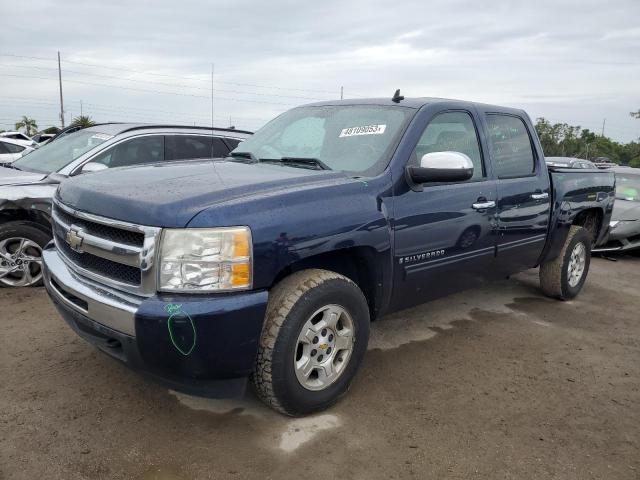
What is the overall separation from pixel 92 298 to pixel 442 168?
81.7 inches

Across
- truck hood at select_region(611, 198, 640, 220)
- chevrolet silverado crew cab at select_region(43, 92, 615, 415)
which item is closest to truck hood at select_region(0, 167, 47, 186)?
chevrolet silverado crew cab at select_region(43, 92, 615, 415)

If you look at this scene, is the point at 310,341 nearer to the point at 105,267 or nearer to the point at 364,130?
the point at 105,267

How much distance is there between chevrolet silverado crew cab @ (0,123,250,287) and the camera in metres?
4.89

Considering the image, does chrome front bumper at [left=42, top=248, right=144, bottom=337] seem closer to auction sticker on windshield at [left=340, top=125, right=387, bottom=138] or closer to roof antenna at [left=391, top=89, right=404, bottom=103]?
auction sticker on windshield at [left=340, top=125, right=387, bottom=138]

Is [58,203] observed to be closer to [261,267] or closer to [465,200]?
[261,267]

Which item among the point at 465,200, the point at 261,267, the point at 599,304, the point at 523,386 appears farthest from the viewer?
the point at 599,304

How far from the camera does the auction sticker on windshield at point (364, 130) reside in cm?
362

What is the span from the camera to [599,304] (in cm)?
560

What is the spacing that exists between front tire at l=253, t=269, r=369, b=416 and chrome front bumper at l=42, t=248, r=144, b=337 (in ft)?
2.13

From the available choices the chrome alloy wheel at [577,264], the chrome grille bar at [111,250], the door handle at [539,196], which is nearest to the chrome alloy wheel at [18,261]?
the chrome grille bar at [111,250]

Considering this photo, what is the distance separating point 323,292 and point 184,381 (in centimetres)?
82

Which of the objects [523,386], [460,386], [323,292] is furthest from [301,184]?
[523,386]

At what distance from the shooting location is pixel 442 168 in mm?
3260

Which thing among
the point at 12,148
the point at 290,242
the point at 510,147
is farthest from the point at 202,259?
the point at 12,148
